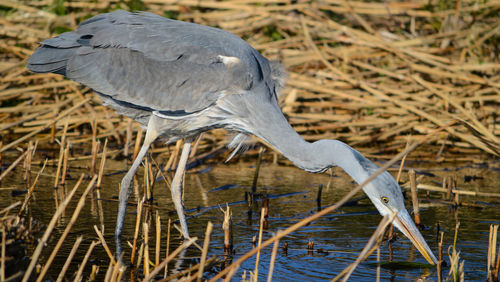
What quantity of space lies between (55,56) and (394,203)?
3171 mm

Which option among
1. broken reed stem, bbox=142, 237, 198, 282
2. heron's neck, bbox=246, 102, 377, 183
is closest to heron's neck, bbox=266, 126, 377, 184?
heron's neck, bbox=246, 102, 377, 183

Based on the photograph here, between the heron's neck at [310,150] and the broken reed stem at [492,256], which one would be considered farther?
the heron's neck at [310,150]

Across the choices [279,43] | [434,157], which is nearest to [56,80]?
[279,43]

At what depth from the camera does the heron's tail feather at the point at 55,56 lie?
5570 millimetres

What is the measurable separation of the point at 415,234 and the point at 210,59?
85.7 inches

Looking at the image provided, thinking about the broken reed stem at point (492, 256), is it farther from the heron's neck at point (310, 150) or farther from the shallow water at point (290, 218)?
the heron's neck at point (310, 150)

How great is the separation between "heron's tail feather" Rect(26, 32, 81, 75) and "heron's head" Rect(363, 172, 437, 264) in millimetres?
2871

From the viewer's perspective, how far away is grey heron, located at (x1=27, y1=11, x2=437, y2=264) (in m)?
5.27

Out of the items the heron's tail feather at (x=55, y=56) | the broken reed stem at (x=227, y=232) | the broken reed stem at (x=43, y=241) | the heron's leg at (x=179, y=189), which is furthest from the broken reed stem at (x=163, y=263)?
the heron's tail feather at (x=55, y=56)

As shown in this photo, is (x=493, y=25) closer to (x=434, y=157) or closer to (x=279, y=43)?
(x=434, y=157)

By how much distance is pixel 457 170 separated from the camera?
25.7ft

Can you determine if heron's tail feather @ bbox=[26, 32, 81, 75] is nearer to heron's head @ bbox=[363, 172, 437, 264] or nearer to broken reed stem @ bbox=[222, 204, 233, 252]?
broken reed stem @ bbox=[222, 204, 233, 252]

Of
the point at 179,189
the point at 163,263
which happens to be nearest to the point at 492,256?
the point at 163,263

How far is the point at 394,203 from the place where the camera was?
14.2 feet
